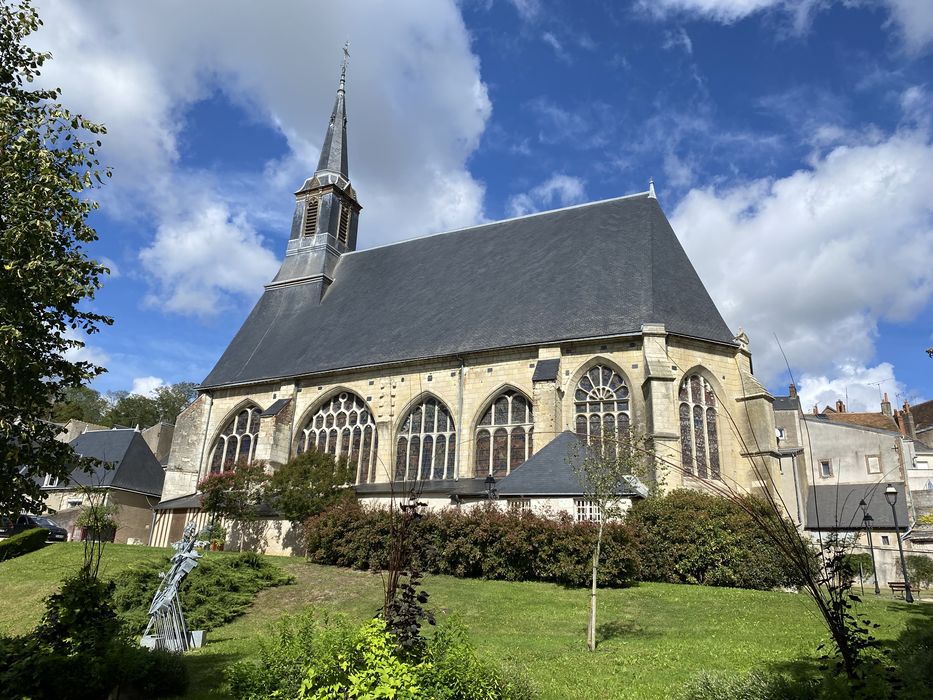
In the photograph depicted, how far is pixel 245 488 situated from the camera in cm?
2250

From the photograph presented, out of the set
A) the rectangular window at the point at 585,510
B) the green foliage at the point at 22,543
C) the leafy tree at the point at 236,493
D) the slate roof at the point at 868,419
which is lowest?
the green foliage at the point at 22,543


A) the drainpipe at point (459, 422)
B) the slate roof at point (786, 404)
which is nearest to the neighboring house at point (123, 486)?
the drainpipe at point (459, 422)

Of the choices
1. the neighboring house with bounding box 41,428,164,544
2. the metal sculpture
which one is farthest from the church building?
the metal sculpture

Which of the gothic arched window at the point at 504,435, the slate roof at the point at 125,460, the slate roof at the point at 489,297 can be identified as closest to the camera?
the gothic arched window at the point at 504,435

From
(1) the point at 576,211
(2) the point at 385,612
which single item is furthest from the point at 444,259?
(2) the point at 385,612

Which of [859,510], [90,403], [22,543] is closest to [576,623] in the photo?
[22,543]

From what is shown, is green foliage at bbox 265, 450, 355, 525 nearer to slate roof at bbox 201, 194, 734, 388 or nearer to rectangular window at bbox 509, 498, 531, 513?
slate roof at bbox 201, 194, 734, 388

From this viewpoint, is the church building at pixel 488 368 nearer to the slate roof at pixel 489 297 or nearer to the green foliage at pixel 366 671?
the slate roof at pixel 489 297

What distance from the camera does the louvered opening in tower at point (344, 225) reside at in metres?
34.2

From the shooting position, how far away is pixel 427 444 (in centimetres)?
2305

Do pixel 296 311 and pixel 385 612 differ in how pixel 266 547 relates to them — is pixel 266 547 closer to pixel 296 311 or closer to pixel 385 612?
pixel 296 311

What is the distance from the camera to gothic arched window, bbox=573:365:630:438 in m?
20.5

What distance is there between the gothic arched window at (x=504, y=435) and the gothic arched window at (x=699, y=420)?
4791 millimetres

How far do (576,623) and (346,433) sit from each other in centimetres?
1548
